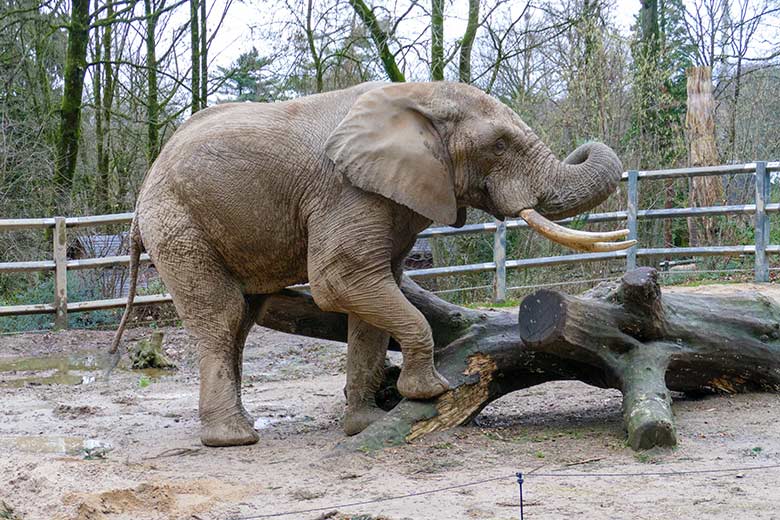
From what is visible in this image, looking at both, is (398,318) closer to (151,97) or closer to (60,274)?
(60,274)

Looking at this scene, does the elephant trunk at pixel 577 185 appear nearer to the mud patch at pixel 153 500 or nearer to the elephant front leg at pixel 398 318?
the elephant front leg at pixel 398 318

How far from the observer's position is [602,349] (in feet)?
19.5

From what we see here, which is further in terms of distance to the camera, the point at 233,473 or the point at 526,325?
the point at 526,325

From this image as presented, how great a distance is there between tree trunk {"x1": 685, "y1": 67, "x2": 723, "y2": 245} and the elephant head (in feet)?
33.6

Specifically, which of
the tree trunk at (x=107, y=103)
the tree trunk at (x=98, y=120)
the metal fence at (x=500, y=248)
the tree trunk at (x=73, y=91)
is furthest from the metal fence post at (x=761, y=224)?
the tree trunk at (x=73, y=91)

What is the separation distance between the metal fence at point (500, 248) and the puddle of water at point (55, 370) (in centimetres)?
128

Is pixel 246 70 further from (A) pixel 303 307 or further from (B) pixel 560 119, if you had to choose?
(A) pixel 303 307

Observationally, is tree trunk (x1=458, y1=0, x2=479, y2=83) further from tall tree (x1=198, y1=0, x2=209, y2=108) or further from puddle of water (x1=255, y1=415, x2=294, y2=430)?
puddle of water (x1=255, y1=415, x2=294, y2=430)

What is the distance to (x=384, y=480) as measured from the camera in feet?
16.4

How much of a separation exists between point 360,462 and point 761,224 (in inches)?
350

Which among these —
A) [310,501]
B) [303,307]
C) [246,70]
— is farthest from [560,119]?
[310,501]

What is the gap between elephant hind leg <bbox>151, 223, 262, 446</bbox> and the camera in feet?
20.6

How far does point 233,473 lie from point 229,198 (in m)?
1.79

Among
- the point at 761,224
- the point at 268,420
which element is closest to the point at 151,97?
the point at 761,224
